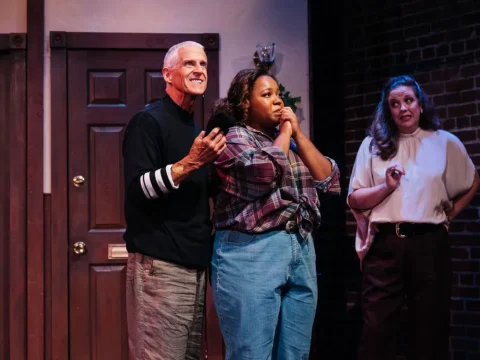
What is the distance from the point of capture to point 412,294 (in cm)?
303

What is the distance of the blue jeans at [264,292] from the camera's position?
2.10 metres

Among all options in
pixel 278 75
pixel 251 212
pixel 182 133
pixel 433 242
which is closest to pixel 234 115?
pixel 182 133

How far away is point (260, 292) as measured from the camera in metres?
2.09

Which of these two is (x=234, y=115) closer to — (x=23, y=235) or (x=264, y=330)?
(x=264, y=330)

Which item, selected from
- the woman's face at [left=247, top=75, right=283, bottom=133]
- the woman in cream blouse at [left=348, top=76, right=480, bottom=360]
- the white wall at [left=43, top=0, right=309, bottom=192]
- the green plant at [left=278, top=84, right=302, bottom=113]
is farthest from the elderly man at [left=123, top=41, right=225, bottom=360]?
the white wall at [left=43, top=0, right=309, bottom=192]

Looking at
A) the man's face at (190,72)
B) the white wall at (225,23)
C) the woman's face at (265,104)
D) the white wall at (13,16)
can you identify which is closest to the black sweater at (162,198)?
the man's face at (190,72)

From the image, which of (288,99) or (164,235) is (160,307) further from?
(288,99)

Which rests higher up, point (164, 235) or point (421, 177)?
point (421, 177)

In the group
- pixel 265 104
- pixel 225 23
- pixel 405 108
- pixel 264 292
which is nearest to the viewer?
pixel 264 292

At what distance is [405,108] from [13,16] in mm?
2319

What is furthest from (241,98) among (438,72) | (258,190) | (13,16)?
(13,16)

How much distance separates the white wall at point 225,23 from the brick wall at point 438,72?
0.33 meters

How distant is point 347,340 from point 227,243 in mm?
2048

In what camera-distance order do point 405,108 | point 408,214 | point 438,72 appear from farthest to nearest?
point 438,72 → point 405,108 → point 408,214
